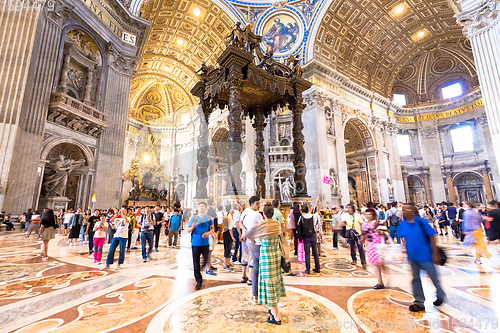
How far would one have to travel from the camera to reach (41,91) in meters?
9.45

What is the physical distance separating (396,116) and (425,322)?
2603cm

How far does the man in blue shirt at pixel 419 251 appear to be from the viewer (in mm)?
2469

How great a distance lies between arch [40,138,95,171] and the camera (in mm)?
9673

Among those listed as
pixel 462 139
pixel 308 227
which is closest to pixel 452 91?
pixel 462 139

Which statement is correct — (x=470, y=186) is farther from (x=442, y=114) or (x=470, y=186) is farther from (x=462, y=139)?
(x=442, y=114)

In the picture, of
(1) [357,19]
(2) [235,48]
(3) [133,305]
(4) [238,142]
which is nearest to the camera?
(3) [133,305]

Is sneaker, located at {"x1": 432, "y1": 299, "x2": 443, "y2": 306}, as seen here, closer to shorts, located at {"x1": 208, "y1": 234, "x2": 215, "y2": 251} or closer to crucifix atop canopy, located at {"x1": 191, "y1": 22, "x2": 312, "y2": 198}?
shorts, located at {"x1": 208, "y1": 234, "x2": 215, "y2": 251}

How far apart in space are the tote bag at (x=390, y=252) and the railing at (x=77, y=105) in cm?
1301

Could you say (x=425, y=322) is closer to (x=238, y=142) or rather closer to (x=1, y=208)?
(x=238, y=142)

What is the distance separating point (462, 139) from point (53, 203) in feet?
106

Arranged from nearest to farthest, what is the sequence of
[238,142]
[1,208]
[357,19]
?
[238,142] < [1,208] < [357,19]

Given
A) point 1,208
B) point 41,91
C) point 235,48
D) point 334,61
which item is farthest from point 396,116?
point 1,208

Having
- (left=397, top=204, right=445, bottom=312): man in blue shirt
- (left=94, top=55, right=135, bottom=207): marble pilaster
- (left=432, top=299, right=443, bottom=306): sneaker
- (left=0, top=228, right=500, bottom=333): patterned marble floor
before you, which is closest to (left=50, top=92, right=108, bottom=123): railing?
(left=94, top=55, right=135, bottom=207): marble pilaster

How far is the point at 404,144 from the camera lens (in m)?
23.6
